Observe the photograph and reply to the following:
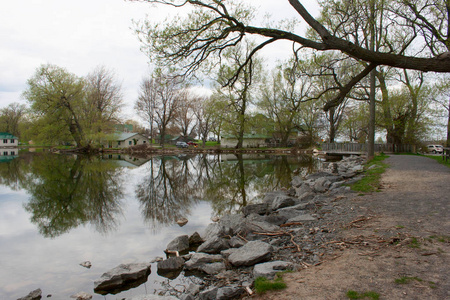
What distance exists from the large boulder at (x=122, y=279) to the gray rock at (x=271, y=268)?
7.75 ft

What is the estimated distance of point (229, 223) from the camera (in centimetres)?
776

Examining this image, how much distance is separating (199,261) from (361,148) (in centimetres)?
3418

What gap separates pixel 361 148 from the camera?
35.1m

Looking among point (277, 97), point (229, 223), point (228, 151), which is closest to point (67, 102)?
point (228, 151)

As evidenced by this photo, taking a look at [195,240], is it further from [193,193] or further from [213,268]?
[193,193]

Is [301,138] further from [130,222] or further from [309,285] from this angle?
[309,285]

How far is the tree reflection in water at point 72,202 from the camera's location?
9.52m

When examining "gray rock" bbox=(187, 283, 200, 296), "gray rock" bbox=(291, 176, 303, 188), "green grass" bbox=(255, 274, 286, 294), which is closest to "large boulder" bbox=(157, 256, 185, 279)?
"gray rock" bbox=(187, 283, 200, 296)

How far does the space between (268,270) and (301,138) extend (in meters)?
54.2

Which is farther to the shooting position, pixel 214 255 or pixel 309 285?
pixel 214 255

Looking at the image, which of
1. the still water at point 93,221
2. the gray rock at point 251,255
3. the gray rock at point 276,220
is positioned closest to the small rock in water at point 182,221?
the still water at point 93,221

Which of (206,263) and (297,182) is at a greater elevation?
(297,182)

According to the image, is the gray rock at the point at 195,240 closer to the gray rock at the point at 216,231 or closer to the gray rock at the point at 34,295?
the gray rock at the point at 216,231

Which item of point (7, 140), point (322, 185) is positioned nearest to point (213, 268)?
point (322, 185)
